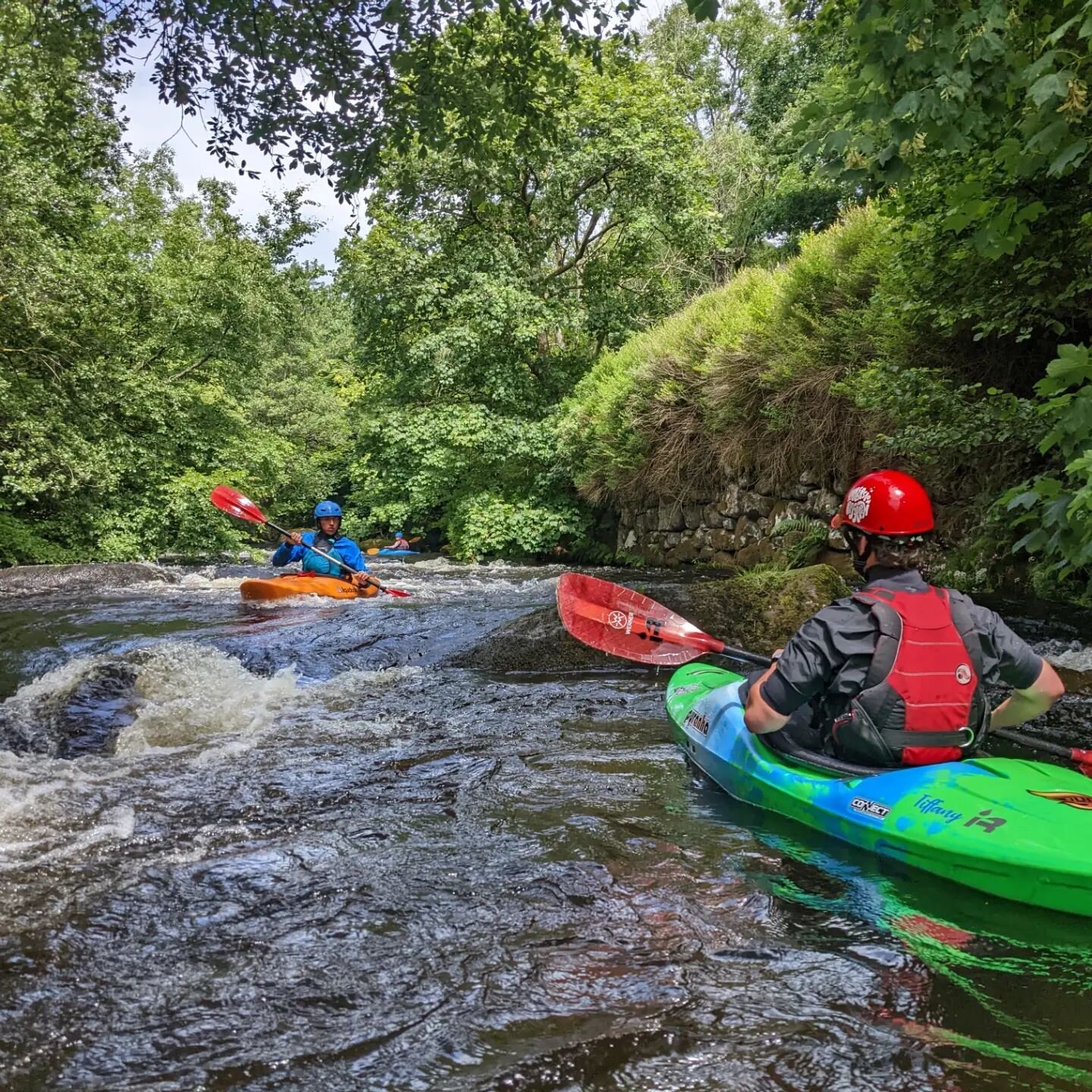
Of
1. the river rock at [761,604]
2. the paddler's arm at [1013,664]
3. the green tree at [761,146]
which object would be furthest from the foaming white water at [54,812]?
the green tree at [761,146]

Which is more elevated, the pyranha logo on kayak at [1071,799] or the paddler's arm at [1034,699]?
the paddler's arm at [1034,699]

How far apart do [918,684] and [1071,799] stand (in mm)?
503

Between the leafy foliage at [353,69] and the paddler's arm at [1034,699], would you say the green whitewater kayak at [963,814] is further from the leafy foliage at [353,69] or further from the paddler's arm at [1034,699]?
the leafy foliage at [353,69]

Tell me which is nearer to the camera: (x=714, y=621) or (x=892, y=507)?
(x=892, y=507)

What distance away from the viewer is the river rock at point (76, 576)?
403 inches

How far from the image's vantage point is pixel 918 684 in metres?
2.78

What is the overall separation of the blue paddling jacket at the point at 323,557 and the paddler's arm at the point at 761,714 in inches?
284

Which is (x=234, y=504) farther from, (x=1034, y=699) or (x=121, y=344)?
(x=1034, y=699)

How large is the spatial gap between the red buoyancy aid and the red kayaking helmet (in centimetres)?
20

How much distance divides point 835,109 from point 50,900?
3689mm

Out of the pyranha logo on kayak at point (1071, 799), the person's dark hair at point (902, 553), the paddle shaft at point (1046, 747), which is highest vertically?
the person's dark hair at point (902, 553)

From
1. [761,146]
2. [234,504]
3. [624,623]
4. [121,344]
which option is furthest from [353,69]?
[761,146]

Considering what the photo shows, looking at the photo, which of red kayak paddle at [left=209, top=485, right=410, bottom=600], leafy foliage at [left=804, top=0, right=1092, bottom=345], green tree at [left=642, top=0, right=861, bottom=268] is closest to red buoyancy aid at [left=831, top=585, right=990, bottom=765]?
leafy foliage at [left=804, top=0, right=1092, bottom=345]

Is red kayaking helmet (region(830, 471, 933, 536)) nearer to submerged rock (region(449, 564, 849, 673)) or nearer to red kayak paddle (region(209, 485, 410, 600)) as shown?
submerged rock (region(449, 564, 849, 673))
